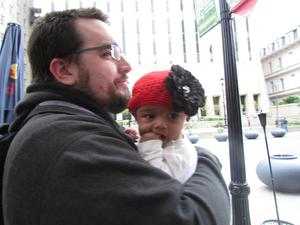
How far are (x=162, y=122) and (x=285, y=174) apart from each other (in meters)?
5.58

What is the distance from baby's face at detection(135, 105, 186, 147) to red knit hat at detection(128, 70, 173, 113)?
0.04 meters

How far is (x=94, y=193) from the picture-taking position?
2.64ft

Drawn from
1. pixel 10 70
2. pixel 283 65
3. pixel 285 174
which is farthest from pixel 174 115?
pixel 283 65

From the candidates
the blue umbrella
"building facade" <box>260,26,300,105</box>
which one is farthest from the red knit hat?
"building facade" <box>260,26,300,105</box>

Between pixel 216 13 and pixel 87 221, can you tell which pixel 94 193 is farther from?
pixel 216 13

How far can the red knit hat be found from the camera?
1.51 metres

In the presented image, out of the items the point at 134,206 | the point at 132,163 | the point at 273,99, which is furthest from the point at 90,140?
the point at 273,99

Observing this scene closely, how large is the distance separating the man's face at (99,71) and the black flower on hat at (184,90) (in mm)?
289

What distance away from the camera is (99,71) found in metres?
1.44

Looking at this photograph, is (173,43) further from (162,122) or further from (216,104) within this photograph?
(162,122)

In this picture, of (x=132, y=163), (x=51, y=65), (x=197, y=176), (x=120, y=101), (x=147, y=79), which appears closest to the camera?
(x=132, y=163)

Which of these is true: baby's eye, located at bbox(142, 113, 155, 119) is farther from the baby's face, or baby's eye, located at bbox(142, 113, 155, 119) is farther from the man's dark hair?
the man's dark hair

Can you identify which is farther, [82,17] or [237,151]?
[237,151]

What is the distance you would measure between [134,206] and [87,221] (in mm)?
146
